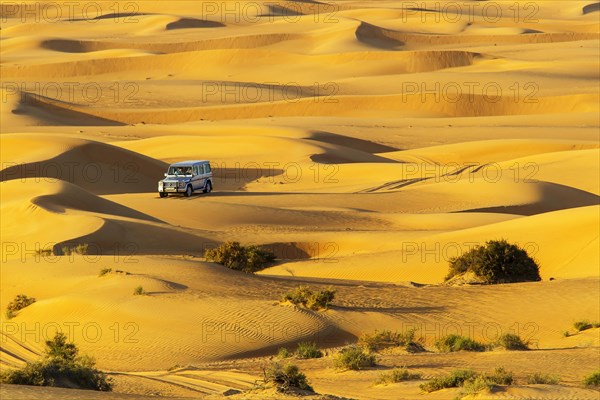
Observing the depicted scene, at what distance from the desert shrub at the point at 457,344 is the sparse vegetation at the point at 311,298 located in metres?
2.27

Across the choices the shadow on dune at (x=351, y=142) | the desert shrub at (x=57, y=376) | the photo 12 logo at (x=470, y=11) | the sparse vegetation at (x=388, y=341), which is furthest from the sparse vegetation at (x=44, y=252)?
the photo 12 logo at (x=470, y=11)

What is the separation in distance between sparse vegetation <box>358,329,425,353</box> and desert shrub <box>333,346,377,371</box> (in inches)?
70.5

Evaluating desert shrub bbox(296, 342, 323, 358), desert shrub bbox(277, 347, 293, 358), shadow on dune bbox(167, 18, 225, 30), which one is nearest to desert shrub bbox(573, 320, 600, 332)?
desert shrub bbox(296, 342, 323, 358)

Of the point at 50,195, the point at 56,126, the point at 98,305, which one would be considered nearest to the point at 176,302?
the point at 98,305

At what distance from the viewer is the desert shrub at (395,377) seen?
43.9ft

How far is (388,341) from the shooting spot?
17.1 metres

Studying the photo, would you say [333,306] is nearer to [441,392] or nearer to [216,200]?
[441,392]

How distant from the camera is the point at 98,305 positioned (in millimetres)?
17781

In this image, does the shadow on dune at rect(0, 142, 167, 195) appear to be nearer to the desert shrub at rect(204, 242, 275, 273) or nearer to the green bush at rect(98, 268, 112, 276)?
the desert shrub at rect(204, 242, 275, 273)

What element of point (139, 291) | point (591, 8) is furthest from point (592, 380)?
point (591, 8)

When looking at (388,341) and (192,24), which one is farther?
(192,24)

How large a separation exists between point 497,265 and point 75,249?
860cm

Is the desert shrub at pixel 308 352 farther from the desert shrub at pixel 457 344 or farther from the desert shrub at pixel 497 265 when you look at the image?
the desert shrub at pixel 497 265

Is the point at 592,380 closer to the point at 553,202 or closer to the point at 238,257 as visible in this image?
the point at 238,257
